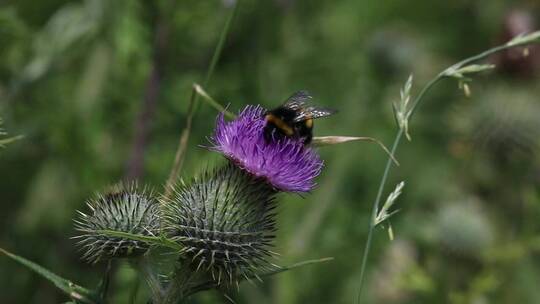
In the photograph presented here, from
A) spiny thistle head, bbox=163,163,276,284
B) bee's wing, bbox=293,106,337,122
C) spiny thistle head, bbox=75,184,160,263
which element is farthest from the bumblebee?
spiny thistle head, bbox=75,184,160,263

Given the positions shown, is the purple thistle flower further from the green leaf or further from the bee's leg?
the green leaf

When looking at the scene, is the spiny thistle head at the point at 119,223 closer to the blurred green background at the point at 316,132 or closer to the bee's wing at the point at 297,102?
the bee's wing at the point at 297,102

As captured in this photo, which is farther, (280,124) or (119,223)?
(280,124)

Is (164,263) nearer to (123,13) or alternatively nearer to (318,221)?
(123,13)

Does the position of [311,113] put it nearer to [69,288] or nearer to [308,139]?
[308,139]

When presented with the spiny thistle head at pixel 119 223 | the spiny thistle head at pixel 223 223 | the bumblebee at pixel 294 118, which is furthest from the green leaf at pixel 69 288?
the bumblebee at pixel 294 118

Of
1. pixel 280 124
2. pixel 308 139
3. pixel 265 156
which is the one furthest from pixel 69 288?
pixel 308 139

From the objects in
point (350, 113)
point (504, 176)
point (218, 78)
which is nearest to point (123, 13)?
point (218, 78)
